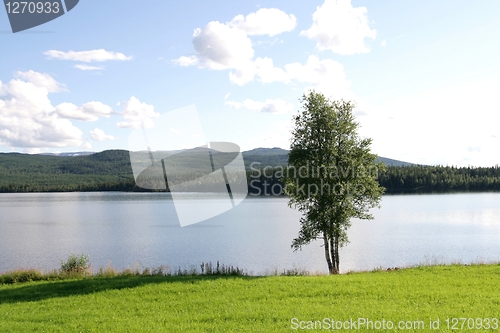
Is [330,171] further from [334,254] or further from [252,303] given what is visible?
[252,303]

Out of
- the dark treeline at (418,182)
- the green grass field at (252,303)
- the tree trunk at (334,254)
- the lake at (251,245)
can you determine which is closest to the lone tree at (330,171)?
the tree trunk at (334,254)

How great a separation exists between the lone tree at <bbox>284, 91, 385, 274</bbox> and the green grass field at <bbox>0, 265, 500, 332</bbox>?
674 cm

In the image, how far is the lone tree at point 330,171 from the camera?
2464 cm

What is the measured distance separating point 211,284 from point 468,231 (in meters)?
39.8

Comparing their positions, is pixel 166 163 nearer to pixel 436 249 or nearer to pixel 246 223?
pixel 246 223

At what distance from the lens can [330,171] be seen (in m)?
24.6

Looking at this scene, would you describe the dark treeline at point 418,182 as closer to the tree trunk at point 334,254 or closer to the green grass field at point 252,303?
the tree trunk at point 334,254

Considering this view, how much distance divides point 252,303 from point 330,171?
12928mm

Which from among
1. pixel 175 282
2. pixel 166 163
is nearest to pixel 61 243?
pixel 166 163

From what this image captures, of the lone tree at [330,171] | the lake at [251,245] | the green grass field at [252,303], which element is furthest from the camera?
the lake at [251,245]

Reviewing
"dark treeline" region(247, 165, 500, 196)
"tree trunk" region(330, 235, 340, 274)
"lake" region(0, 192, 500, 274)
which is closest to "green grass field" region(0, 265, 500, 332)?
"tree trunk" region(330, 235, 340, 274)

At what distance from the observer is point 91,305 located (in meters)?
14.0

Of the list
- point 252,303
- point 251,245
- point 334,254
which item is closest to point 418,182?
point 251,245

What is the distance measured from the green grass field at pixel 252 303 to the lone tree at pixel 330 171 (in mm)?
6737
